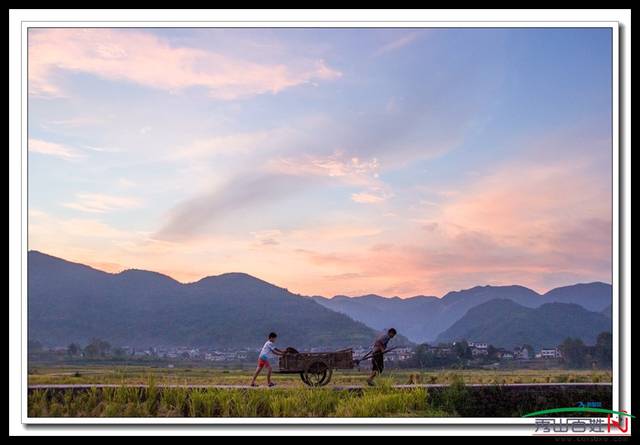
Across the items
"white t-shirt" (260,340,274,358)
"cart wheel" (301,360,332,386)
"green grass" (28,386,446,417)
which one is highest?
"white t-shirt" (260,340,274,358)

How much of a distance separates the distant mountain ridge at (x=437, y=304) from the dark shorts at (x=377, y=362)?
3795 millimetres

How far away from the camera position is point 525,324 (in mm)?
18734

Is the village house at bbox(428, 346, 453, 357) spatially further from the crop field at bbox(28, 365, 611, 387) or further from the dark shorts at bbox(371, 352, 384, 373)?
the dark shorts at bbox(371, 352, 384, 373)

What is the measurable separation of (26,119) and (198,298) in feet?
31.9

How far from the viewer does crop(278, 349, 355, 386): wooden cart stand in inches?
492

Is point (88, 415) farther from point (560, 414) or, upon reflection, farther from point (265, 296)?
point (265, 296)

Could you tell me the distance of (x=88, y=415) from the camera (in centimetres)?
1152

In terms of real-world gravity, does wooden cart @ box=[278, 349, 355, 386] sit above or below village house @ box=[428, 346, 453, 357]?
above

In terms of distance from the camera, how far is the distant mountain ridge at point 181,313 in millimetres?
18781

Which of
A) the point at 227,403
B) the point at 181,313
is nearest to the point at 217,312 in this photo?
the point at 181,313

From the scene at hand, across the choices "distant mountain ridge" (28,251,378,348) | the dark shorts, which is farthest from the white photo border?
"distant mountain ridge" (28,251,378,348)

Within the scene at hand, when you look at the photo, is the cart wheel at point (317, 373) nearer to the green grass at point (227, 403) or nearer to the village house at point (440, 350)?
the green grass at point (227, 403)

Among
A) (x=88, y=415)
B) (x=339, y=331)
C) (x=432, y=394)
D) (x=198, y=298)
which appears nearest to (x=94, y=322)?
(x=198, y=298)

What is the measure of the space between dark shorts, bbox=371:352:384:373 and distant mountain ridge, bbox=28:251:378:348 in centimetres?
570
